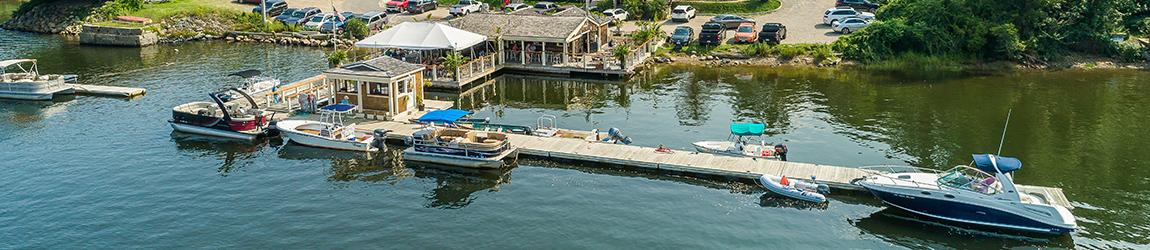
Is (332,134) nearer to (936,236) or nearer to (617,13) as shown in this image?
(936,236)

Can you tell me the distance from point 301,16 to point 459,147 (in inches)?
1937

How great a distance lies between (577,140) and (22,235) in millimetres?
22574

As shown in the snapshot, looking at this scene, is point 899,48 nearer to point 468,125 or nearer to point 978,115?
point 978,115

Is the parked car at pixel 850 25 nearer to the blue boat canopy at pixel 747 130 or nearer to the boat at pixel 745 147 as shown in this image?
the boat at pixel 745 147

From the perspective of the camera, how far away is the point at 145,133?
143 feet

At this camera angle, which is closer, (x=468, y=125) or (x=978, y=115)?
(x=468, y=125)

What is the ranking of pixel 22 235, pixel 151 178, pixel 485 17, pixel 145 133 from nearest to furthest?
pixel 22 235 < pixel 151 178 < pixel 145 133 < pixel 485 17

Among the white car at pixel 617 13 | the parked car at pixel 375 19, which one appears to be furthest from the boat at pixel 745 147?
the parked car at pixel 375 19

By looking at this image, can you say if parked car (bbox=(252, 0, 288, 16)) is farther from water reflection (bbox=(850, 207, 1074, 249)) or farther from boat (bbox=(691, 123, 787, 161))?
water reflection (bbox=(850, 207, 1074, 249))

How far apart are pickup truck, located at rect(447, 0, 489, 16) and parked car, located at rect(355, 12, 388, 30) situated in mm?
7191

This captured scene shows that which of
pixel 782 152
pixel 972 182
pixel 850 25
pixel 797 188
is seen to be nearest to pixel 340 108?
pixel 782 152

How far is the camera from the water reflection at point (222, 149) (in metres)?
38.4

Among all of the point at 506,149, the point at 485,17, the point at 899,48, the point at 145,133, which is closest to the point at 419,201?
the point at 506,149

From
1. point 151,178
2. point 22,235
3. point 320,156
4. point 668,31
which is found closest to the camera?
point 22,235
